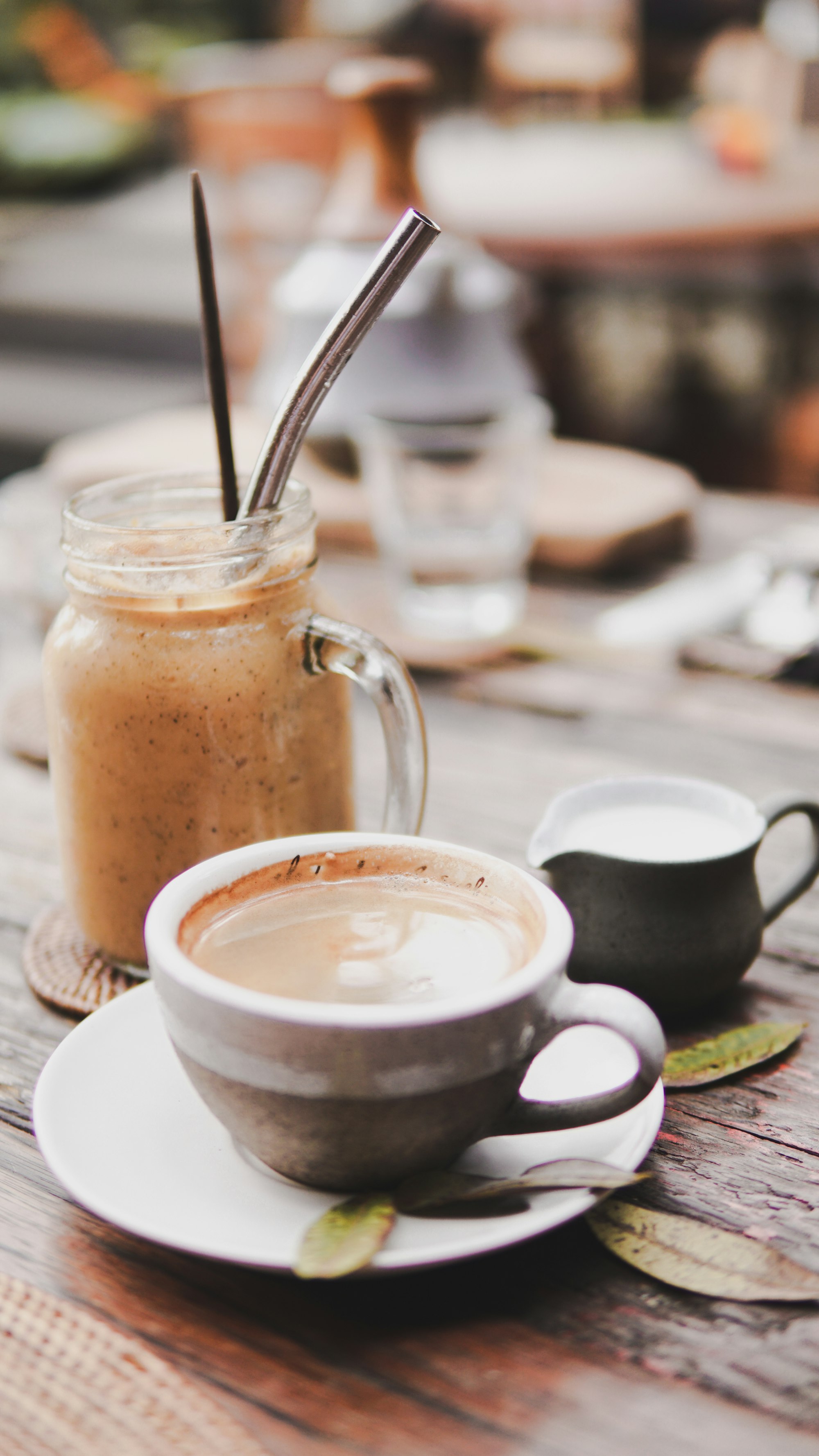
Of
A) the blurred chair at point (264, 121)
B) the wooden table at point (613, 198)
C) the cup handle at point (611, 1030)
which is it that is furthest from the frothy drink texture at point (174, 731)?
the blurred chair at point (264, 121)

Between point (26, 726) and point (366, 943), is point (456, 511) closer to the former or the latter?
point (26, 726)

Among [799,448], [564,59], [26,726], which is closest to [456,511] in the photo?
[26,726]

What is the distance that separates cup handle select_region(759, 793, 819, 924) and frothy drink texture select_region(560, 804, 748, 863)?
2 centimetres

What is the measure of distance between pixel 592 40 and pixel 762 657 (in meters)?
5.44

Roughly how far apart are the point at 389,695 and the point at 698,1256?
0.93 feet

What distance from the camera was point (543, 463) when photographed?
5.25 feet

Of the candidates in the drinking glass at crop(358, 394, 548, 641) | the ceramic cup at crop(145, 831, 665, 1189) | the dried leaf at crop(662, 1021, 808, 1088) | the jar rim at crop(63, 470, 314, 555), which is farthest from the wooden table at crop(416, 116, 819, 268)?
the ceramic cup at crop(145, 831, 665, 1189)

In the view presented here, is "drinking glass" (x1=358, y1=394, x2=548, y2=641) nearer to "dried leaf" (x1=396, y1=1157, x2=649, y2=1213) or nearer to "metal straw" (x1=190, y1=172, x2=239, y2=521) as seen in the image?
"metal straw" (x1=190, y1=172, x2=239, y2=521)

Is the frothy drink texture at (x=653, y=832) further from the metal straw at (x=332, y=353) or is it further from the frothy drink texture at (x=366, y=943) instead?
the metal straw at (x=332, y=353)

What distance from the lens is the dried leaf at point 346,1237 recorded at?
1.40 ft

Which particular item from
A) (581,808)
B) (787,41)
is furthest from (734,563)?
(787,41)

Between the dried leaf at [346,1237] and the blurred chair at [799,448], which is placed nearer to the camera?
the dried leaf at [346,1237]

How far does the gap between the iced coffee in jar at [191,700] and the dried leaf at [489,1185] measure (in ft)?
0.69

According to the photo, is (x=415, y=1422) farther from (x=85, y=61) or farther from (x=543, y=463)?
(x=85, y=61)
